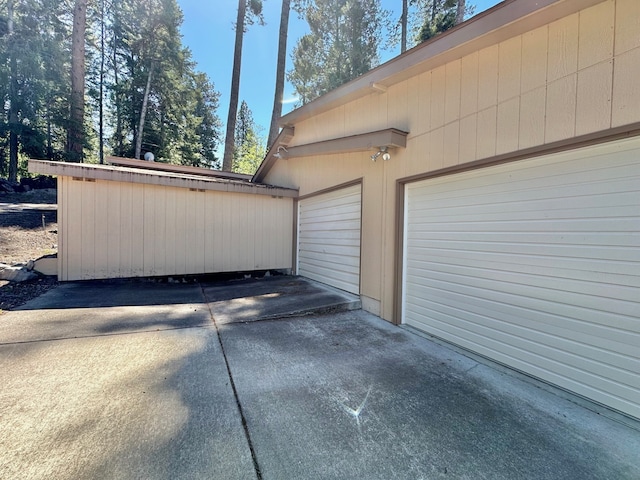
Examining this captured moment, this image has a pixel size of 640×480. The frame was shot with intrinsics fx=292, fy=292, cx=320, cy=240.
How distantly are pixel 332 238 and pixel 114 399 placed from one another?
4.58m

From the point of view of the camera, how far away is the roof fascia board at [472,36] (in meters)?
2.66

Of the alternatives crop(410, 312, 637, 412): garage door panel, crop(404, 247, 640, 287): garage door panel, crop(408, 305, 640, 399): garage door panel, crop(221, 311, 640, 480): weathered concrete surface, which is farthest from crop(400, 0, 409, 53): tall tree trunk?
crop(221, 311, 640, 480): weathered concrete surface

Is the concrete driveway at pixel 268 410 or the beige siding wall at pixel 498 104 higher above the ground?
the beige siding wall at pixel 498 104

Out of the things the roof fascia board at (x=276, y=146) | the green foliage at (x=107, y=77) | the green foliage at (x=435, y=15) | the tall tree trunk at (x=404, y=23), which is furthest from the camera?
the green foliage at (x=107, y=77)

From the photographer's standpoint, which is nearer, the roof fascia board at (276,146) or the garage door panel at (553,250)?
the garage door panel at (553,250)

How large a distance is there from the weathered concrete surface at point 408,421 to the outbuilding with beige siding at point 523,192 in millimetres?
515

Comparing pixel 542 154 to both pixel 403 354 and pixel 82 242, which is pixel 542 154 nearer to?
pixel 403 354

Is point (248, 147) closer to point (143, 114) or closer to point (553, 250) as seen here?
point (143, 114)

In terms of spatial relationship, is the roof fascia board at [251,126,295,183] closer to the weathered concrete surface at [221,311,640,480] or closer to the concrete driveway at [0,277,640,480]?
the concrete driveway at [0,277,640,480]

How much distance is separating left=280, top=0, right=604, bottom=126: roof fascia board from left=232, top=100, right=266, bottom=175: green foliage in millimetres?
16357

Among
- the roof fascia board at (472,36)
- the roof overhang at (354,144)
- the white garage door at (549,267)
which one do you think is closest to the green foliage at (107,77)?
the roof overhang at (354,144)

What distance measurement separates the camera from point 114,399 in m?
2.25

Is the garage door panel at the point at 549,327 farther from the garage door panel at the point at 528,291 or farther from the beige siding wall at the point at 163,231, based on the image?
the beige siding wall at the point at 163,231

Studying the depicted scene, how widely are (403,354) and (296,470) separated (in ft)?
6.61
